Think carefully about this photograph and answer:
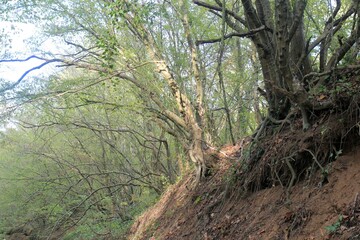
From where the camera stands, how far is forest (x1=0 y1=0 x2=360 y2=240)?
4.65 metres

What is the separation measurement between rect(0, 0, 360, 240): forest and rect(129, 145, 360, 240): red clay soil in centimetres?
16

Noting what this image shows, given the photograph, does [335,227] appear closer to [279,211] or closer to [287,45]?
[279,211]

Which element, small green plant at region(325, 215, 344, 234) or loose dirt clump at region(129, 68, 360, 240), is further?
loose dirt clump at region(129, 68, 360, 240)

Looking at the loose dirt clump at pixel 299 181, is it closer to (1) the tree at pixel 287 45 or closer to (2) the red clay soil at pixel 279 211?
(2) the red clay soil at pixel 279 211

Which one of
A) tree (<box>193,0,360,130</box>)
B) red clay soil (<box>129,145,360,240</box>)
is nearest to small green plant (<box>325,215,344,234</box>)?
red clay soil (<box>129,145,360,240</box>)

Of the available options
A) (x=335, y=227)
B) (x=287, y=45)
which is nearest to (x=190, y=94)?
(x=287, y=45)

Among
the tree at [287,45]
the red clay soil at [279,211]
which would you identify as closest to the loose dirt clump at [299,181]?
the red clay soil at [279,211]

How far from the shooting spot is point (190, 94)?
11.4 m

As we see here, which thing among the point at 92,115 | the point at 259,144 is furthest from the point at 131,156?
the point at 259,144

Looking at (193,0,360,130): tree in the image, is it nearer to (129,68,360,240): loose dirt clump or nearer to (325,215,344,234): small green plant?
(129,68,360,240): loose dirt clump

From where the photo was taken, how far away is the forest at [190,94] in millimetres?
4648

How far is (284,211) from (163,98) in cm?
719

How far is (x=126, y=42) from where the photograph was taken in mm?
12297

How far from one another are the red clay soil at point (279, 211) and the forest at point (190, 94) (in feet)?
0.53
